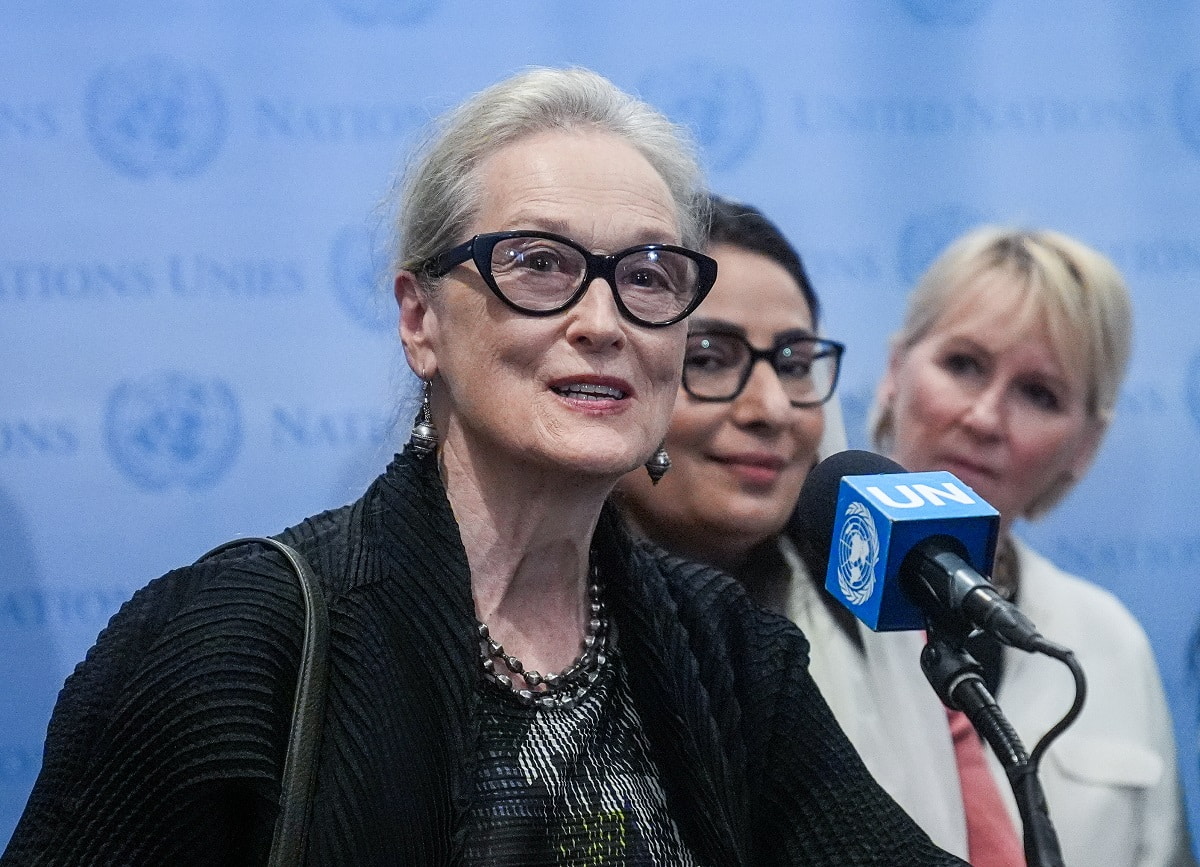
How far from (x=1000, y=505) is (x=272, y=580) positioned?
1.66 m

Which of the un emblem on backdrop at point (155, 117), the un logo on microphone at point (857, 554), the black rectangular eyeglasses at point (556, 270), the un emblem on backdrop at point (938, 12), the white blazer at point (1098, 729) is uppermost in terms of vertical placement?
the un emblem on backdrop at point (938, 12)

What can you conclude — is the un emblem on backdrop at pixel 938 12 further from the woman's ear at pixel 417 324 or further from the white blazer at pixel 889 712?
the woman's ear at pixel 417 324

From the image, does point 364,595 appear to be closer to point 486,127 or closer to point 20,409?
point 486,127

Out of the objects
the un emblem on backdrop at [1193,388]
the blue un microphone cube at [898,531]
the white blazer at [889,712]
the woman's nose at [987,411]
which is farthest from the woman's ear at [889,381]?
the blue un microphone cube at [898,531]

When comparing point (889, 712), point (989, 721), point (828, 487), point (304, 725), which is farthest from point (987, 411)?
point (304, 725)

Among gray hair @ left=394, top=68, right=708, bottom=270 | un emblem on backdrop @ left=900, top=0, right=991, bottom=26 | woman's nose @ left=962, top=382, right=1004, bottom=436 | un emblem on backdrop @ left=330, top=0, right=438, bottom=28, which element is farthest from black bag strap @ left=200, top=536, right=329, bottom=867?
un emblem on backdrop @ left=900, top=0, right=991, bottom=26

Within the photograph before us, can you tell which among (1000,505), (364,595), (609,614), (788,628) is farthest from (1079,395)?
(364,595)

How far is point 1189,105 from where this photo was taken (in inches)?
114

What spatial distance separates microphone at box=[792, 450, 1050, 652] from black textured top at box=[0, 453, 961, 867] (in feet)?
1.35

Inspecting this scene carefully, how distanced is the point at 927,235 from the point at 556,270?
1.34m

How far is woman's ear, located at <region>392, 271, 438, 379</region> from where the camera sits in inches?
70.2

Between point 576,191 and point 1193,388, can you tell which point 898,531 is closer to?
point 576,191

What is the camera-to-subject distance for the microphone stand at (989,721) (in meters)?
1.09

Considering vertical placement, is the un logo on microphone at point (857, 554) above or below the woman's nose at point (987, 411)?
above
